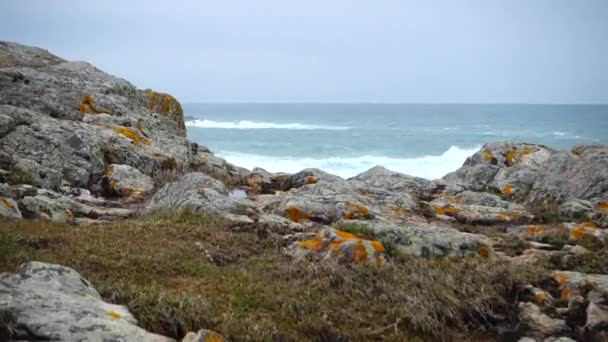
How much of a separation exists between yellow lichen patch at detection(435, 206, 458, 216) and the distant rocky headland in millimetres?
68

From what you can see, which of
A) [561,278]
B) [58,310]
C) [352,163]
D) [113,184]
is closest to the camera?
[58,310]

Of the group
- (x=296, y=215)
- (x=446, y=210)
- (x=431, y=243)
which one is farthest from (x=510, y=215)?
(x=296, y=215)

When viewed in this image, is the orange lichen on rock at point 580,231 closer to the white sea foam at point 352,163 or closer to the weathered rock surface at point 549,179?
the weathered rock surface at point 549,179

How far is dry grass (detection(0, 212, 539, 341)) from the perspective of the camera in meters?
5.46

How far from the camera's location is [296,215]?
1139cm

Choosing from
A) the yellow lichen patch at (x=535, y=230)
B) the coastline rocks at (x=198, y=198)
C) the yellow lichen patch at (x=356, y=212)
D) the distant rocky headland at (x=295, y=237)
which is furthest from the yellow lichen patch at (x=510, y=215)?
the coastline rocks at (x=198, y=198)

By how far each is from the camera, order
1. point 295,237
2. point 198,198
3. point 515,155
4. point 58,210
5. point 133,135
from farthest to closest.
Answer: point 515,155
point 133,135
point 198,198
point 58,210
point 295,237

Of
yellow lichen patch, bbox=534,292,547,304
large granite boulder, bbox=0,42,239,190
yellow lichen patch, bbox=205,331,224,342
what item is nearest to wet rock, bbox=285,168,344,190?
large granite boulder, bbox=0,42,239,190

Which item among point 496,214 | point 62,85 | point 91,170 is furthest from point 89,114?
point 496,214

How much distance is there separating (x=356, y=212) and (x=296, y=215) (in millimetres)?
1615

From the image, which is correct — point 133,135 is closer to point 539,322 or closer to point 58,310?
point 58,310

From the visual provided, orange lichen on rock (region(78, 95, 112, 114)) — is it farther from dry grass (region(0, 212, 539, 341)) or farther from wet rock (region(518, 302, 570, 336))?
wet rock (region(518, 302, 570, 336))

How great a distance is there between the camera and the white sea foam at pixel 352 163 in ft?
175

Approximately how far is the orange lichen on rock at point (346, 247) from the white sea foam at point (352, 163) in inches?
1655
